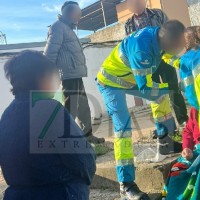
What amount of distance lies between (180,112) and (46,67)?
238cm

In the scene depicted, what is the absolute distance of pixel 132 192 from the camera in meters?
3.08

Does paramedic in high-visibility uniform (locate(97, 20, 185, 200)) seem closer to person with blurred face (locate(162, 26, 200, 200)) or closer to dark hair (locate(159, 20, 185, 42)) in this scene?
dark hair (locate(159, 20, 185, 42))

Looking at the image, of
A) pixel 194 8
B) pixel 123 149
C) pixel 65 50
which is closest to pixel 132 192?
pixel 123 149

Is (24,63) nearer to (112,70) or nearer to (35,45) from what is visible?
(112,70)

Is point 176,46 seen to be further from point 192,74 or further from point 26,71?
point 26,71

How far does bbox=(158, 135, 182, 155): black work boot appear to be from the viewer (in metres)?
3.66

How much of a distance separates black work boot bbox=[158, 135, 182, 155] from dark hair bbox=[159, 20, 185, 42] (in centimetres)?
119

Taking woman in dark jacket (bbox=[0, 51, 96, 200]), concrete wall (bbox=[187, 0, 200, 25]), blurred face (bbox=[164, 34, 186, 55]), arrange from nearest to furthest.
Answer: woman in dark jacket (bbox=[0, 51, 96, 200])
blurred face (bbox=[164, 34, 186, 55])
concrete wall (bbox=[187, 0, 200, 25])

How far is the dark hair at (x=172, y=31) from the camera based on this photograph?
2910 millimetres

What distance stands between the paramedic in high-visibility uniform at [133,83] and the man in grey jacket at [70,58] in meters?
1.21

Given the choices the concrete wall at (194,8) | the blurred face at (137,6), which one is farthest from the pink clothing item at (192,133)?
the concrete wall at (194,8)

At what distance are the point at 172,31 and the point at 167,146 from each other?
4.23 feet

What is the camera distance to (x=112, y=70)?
3.47 m

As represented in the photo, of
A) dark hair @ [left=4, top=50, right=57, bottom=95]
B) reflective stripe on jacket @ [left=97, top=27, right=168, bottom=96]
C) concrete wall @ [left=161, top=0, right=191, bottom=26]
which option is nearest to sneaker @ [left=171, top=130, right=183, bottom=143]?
reflective stripe on jacket @ [left=97, top=27, right=168, bottom=96]
